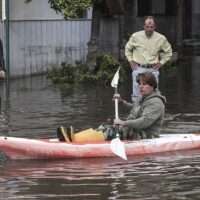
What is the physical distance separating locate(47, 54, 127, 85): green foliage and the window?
12.1 m

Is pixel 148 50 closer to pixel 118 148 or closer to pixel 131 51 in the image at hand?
pixel 131 51

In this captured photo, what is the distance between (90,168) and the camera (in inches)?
357

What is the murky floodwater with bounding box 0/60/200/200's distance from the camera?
784 centimetres

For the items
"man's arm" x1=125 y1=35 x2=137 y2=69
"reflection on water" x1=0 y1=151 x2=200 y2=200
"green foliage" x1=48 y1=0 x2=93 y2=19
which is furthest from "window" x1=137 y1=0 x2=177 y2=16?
"reflection on water" x1=0 y1=151 x2=200 y2=200

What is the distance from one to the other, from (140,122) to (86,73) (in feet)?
31.5

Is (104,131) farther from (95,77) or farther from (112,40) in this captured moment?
(112,40)

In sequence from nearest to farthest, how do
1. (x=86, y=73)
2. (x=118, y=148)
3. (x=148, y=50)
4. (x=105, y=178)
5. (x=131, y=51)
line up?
(x=105, y=178), (x=118, y=148), (x=148, y=50), (x=131, y=51), (x=86, y=73)

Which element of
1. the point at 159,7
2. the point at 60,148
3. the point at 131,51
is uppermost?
the point at 159,7

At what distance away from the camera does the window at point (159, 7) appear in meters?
31.5

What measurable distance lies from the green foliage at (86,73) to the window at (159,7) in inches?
477

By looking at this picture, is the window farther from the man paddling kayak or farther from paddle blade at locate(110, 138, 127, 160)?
paddle blade at locate(110, 138, 127, 160)

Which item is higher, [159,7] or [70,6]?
[159,7]

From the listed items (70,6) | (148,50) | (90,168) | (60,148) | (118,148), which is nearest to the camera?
(90,168)

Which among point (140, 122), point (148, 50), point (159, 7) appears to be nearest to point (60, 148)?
point (140, 122)
